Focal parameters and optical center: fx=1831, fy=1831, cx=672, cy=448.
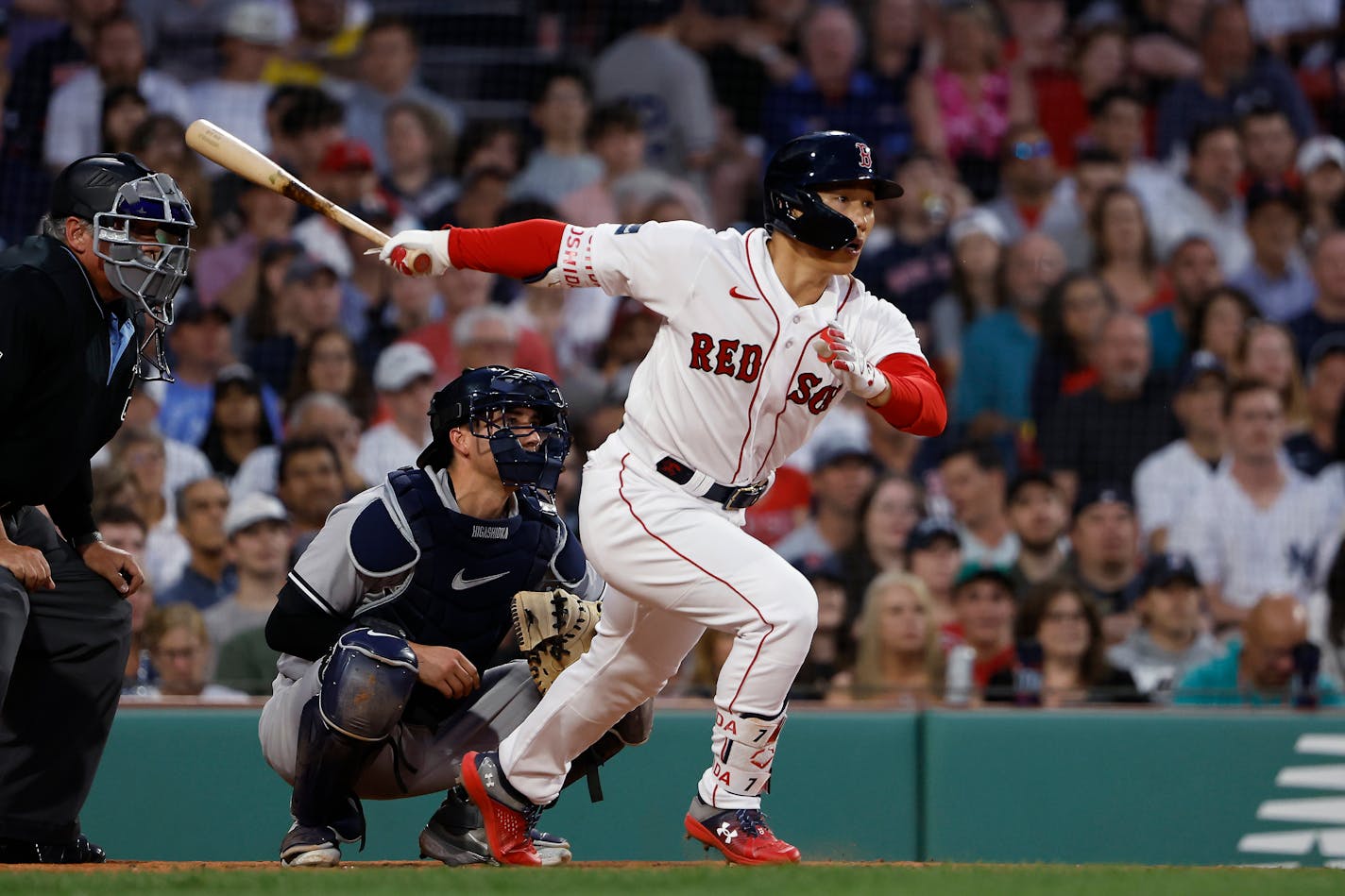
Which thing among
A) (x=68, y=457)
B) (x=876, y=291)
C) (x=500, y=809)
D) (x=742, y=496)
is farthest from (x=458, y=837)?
(x=876, y=291)

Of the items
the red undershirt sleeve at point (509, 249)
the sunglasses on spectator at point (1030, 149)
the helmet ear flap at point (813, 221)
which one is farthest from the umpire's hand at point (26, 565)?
the sunglasses on spectator at point (1030, 149)

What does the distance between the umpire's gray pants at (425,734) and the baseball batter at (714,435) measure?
29cm

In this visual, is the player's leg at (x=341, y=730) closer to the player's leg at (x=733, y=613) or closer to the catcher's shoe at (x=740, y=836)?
the player's leg at (x=733, y=613)

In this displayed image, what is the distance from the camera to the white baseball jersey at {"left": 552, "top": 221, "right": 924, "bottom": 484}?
13.1 feet

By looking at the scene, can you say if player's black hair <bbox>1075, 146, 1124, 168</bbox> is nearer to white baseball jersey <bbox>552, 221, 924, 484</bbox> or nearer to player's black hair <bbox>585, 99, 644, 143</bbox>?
player's black hair <bbox>585, 99, 644, 143</bbox>

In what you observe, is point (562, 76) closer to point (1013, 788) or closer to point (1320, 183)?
point (1320, 183)

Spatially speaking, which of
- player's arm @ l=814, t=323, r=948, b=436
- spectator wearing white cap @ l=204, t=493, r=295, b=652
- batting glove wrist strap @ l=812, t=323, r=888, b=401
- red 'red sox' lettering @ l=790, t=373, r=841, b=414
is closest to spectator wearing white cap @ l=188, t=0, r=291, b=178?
spectator wearing white cap @ l=204, t=493, r=295, b=652

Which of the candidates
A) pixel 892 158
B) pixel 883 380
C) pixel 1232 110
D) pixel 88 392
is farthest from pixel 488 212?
pixel 883 380

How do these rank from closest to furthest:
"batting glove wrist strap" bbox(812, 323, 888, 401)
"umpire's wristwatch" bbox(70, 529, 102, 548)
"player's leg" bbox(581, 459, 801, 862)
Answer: "batting glove wrist strap" bbox(812, 323, 888, 401) → "player's leg" bbox(581, 459, 801, 862) → "umpire's wristwatch" bbox(70, 529, 102, 548)

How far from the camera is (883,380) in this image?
3.80 meters

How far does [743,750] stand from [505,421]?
958mm

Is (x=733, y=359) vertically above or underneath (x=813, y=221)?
underneath

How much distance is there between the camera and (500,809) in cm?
416

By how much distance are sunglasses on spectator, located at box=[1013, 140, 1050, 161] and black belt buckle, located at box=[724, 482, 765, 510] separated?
5.69m
